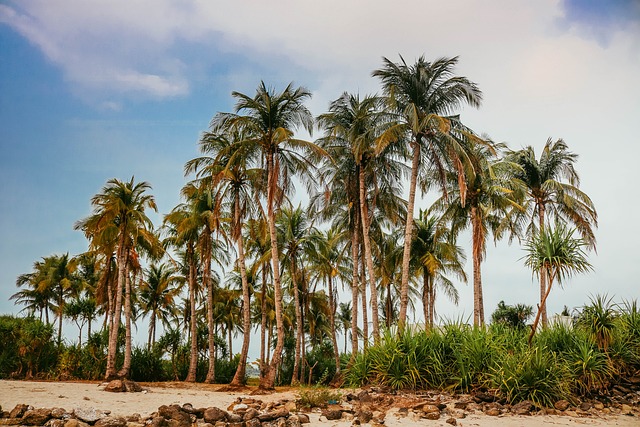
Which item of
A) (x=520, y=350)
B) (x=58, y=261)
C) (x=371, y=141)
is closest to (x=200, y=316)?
(x=58, y=261)

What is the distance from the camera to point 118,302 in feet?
80.5

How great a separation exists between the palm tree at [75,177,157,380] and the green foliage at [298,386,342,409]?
14.0 meters

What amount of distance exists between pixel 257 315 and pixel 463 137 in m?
29.0

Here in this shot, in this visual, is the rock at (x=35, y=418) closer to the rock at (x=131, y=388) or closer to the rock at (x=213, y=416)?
the rock at (x=213, y=416)

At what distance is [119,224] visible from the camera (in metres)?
25.6

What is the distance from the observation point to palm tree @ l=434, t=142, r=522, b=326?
25.9 m

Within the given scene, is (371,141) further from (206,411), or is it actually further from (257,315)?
(257,315)

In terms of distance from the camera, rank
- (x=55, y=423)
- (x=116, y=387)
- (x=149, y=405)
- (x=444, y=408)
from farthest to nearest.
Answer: (x=116, y=387) → (x=149, y=405) → (x=444, y=408) → (x=55, y=423)

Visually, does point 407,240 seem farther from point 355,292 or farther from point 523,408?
point 523,408

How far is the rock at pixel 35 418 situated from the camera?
11.7 m

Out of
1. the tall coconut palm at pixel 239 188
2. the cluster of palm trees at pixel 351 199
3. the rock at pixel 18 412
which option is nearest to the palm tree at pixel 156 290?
the cluster of palm trees at pixel 351 199

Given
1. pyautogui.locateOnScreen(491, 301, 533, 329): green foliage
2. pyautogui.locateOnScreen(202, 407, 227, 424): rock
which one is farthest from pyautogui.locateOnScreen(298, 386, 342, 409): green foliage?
pyautogui.locateOnScreen(491, 301, 533, 329): green foliage

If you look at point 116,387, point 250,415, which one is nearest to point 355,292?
point 116,387

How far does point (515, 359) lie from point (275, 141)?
13803 millimetres
